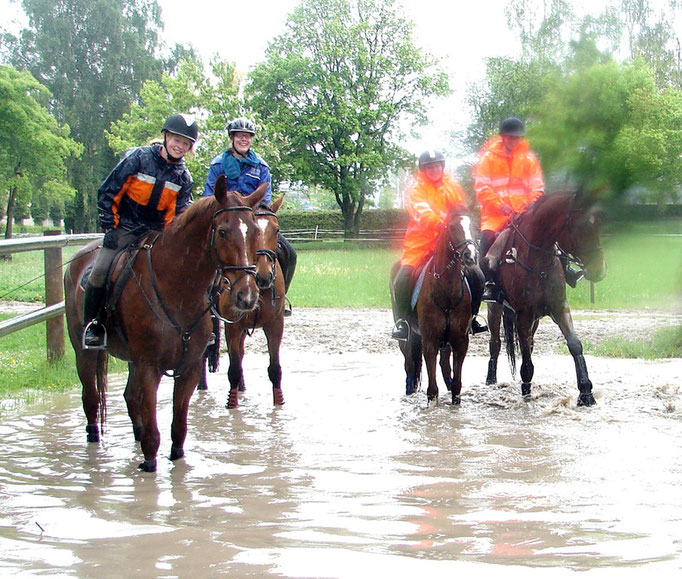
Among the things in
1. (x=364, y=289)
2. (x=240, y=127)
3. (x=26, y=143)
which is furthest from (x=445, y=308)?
(x=26, y=143)

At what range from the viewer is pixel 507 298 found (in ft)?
29.1

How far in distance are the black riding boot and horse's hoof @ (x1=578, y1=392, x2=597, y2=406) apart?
4.59 metres

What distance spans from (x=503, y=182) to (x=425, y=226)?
1.49m

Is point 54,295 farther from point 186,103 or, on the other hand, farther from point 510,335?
point 186,103

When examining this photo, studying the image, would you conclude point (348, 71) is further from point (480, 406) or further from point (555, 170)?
point (480, 406)

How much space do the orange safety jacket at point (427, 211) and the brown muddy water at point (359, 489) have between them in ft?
5.47

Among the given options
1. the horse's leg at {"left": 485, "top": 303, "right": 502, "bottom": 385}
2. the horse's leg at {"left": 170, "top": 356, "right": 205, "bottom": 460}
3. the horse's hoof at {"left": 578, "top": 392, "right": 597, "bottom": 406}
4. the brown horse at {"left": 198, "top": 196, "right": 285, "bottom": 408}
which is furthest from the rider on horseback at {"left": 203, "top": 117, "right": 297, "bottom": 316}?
the horse's hoof at {"left": 578, "top": 392, "right": 597, "bottom": 406}

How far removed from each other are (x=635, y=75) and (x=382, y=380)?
24384 millimetres

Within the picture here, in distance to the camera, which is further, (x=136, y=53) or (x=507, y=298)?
(x=136, y=53)

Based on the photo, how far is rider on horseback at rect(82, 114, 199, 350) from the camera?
597cm

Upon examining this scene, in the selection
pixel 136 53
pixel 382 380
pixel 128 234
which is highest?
pixel 136 53

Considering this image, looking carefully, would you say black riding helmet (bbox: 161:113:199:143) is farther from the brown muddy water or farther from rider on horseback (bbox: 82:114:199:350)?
the brown muddy water

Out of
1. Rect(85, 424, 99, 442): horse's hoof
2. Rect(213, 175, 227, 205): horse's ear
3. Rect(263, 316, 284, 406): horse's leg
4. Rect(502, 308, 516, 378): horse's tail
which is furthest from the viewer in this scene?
Rect(502, 308, 516, 378): horse's tail

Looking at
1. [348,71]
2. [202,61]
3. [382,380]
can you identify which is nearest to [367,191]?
[348,71]
